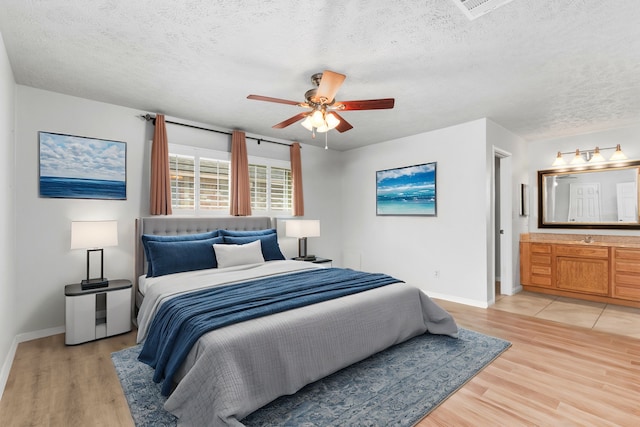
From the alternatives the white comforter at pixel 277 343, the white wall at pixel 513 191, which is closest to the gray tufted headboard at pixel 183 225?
the white comforter at pixel 277 343

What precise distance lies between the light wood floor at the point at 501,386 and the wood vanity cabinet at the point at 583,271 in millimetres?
1489

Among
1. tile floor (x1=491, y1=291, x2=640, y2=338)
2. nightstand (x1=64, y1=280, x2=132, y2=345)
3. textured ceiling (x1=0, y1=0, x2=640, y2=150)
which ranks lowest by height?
tile floor (x1=491, y1=291, x2=640, y2=338)

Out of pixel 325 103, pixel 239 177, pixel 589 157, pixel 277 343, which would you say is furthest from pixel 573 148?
pixel 277 343

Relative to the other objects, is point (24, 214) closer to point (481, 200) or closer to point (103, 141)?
point (103, 141)

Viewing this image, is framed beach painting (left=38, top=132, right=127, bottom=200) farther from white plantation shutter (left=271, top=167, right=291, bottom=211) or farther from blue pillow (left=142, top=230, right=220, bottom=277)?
white plantation shutter (left=271, top=167, right=291, bottom=211)

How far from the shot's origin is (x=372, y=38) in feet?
7.54

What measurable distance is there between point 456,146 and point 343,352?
11.2ft

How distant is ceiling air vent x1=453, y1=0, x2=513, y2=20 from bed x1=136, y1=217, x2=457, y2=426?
2173 millimetres

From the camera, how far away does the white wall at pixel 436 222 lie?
428cm

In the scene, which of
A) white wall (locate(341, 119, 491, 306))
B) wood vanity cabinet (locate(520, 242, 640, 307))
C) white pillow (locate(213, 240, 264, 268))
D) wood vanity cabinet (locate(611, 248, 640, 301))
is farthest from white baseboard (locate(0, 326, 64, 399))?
wood vanity cabinet (locate(611, 248, 640, 301))

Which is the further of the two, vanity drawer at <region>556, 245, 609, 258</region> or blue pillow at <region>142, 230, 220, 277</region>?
vanity drawer at <region>556, 245, 609, 258</region>

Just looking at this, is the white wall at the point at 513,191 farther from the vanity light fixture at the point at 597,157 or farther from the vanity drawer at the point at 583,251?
the vanity light fixture at the point at 597,157

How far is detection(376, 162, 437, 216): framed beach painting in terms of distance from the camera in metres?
4.81

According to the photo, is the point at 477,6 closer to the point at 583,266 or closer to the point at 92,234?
the point at 92,234
